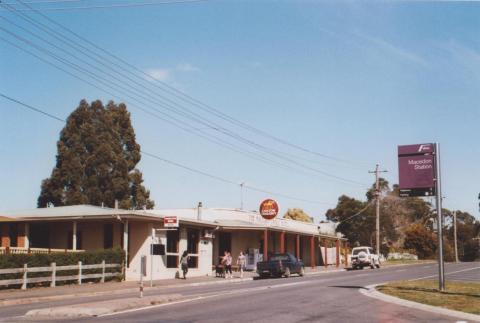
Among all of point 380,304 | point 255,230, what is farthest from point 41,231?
point 380,304

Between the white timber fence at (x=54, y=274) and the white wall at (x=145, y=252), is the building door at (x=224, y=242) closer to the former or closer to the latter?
the white wall at (x=145, y=252)

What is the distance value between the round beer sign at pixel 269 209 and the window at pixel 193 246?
31.2 feet

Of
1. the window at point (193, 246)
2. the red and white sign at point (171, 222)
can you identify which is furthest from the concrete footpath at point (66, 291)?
the window at point (193, 246)

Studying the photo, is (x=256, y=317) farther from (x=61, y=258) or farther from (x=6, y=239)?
(x=6, y=239)

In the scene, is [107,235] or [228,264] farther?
[228,264]

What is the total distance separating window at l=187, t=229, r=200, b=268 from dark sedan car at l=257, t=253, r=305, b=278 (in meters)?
4.00

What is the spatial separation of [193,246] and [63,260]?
1202cm

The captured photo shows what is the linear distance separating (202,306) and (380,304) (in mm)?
5062

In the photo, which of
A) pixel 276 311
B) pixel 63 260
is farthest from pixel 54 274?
pixel 276 311

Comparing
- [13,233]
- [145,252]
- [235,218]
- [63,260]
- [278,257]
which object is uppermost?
[235,218]

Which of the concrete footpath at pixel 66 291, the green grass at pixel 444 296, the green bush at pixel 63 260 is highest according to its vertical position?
the green bush at pixel 63 260

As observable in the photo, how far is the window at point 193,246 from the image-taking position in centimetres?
3653

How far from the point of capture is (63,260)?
26016 mm

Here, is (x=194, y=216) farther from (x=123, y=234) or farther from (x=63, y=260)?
(x=63, y=260)
